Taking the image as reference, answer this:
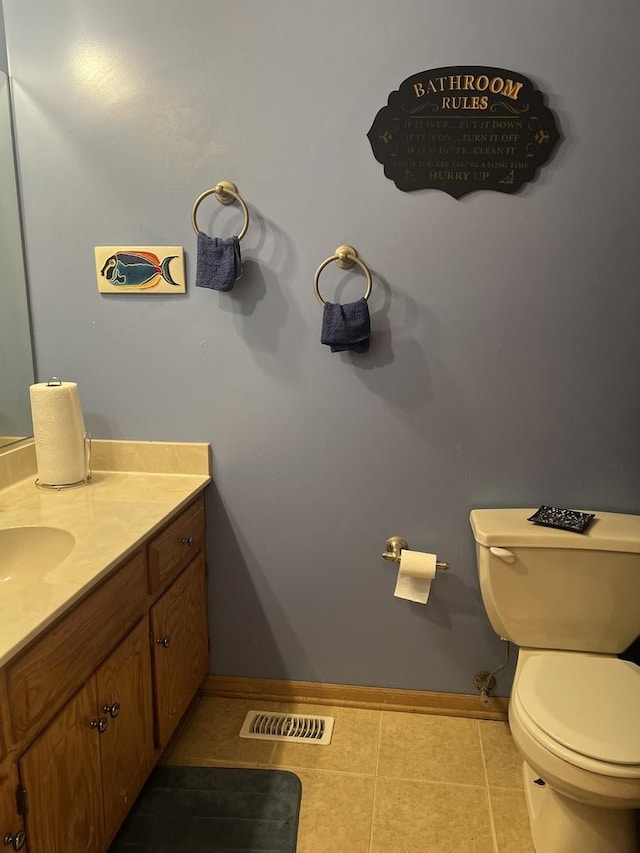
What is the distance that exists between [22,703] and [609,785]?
1204 millimetres

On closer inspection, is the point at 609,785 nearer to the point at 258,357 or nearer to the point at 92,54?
the point at 258,357

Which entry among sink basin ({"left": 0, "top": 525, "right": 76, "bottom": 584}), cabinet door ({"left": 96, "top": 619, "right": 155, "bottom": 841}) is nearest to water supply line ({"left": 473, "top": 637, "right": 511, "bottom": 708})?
cabinet door ({"left": 96, "top": 619, "right": 155, "bottom": 841})

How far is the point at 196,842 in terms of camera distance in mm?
1600

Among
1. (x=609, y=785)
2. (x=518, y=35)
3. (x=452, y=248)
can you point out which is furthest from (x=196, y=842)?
(x=518, y=35)

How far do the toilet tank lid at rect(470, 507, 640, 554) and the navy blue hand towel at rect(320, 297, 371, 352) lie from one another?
64 centimetres

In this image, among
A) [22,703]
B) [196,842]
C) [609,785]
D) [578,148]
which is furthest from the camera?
[578,148]

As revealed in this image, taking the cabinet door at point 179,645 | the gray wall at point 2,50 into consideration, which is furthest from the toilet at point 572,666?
the gray wall at point 2,50

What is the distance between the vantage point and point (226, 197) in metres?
1.83

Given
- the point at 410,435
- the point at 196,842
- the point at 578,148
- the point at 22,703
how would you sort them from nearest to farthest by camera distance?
the point at 22,703
the point at 196,842
the point at 578,148
the point at 410,435

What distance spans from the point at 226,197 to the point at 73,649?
1271 millimetres

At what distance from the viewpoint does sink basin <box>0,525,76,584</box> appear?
153 cm

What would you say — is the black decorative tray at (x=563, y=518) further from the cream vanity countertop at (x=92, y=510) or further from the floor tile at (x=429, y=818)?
the cream vanity countertop at (x=92, y=510)

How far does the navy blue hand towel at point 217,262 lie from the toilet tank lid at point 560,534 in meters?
1.01

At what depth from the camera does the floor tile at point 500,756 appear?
1.82m
